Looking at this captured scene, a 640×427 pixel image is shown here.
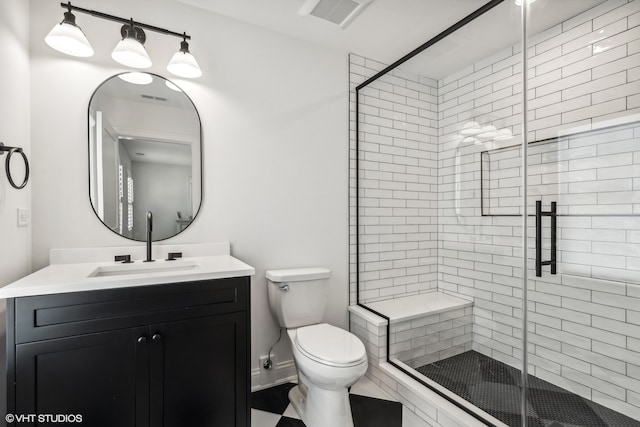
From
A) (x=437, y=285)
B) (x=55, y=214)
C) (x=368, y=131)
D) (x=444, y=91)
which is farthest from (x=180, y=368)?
(x=444, y=91)

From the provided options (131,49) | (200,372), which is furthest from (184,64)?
(200,372)

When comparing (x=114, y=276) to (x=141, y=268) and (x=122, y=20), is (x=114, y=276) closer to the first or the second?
(x=141, y=268)

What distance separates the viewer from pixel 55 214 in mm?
1624

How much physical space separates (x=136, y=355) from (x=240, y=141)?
1.36m

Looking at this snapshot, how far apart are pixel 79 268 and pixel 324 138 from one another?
1.74 meters

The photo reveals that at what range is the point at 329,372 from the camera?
1.50 metres

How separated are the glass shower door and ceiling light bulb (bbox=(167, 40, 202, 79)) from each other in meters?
1.80

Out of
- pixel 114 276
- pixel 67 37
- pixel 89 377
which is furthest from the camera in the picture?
pixel 67 37

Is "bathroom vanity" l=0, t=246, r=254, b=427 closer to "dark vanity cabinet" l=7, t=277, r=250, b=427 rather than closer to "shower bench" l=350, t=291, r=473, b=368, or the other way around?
"dark vanity cabinet" l=7, t=277, r=250, b=427

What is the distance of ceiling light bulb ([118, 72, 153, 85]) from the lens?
5.80 feet

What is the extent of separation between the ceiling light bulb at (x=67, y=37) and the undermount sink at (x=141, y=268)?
1.11 metres

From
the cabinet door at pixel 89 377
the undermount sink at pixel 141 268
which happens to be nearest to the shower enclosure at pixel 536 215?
the undermount sink at pixel 141 268

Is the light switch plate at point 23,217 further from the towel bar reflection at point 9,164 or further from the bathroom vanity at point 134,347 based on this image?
the bathroom vanity at point 134,347

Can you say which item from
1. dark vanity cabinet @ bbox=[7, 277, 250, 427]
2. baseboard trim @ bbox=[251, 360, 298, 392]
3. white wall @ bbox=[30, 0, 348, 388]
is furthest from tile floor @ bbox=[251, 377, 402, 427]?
dark vanity cabinet @ bbox=[7, 277, 250, 427]
